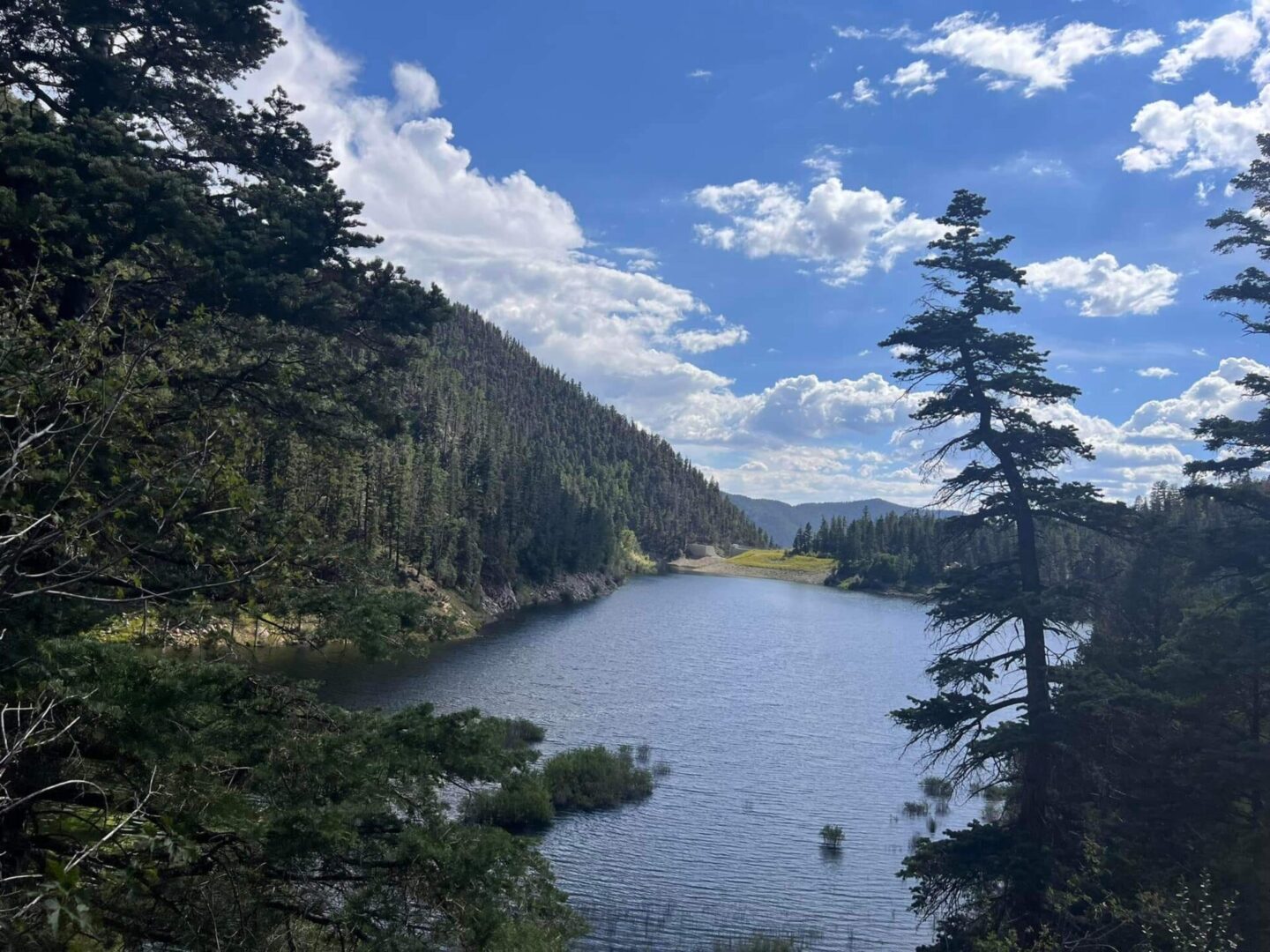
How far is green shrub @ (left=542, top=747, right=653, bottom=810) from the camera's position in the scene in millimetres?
26938

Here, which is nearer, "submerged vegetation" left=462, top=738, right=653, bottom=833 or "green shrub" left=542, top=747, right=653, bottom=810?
"submerged vegetation" left=462, top=738, right=653, bottom=833

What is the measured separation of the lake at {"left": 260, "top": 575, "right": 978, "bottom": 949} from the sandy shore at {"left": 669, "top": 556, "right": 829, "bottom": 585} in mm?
87915

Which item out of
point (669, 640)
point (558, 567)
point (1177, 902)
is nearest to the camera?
point (1177, 902)

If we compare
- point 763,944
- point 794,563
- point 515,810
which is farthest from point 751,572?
point 763,944

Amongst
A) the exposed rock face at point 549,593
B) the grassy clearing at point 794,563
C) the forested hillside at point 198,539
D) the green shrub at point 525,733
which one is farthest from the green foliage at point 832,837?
the grassy clearing at point 794,563

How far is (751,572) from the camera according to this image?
18075cm

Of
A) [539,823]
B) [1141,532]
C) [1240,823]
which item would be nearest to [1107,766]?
[1240,823]

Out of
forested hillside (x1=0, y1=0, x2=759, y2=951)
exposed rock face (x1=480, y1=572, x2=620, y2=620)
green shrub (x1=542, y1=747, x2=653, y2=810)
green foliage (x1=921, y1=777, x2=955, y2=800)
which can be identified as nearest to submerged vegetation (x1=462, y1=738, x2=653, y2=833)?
green shrub (x1=542, y1=747, x2=653, y2=810)

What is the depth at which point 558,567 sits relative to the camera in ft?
351

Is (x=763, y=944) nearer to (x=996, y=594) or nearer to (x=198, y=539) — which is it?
(x=996, y=594)

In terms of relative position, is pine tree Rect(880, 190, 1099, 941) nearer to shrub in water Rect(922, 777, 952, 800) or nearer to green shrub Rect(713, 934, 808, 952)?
green shrub Rect(713, 934, 808, 952)

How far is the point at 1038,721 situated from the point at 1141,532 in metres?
4.02

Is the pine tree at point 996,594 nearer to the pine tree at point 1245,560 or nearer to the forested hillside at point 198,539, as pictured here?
the pine tree at point 1245,560

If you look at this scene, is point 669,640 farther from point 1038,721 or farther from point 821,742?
point 1038,721
